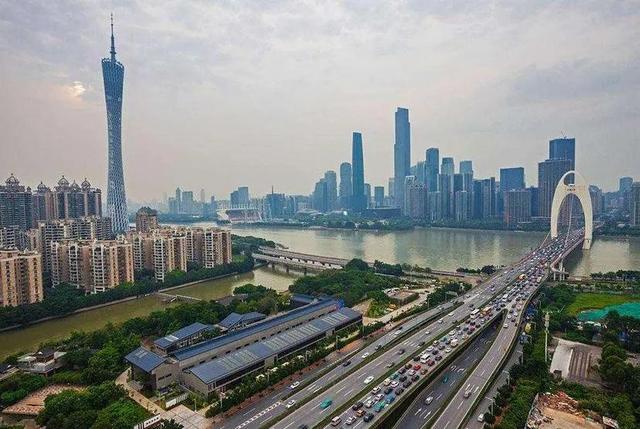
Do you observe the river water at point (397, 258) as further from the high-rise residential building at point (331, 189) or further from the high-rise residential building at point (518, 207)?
the high-rise residential building at point (331, 189)

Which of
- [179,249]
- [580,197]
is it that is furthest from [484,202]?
[179,249]

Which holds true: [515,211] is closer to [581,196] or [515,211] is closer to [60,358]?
[581,196]

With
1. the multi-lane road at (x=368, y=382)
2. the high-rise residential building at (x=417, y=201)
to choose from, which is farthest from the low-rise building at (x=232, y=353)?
the high-rise residential building at (x=417, y=201)

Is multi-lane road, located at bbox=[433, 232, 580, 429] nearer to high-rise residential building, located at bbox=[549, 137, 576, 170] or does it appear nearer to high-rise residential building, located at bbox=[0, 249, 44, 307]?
high-rise residential building, located at bbox=[0, 249, 44, 307]

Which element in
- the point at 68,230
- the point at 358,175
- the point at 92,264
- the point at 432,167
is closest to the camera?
the point at 92,264

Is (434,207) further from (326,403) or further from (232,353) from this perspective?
(326,403)
